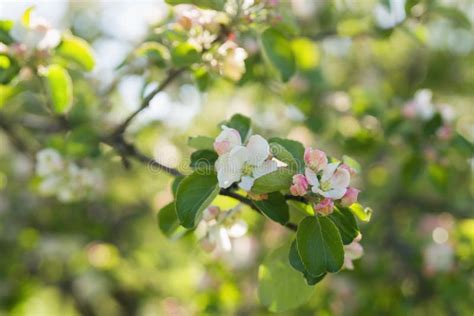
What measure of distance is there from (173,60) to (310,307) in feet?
4.55

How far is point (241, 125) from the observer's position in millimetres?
1271

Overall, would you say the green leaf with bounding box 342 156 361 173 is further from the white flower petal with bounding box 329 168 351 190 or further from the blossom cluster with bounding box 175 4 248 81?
the blossom cluster with bounding box 175 4 248 81

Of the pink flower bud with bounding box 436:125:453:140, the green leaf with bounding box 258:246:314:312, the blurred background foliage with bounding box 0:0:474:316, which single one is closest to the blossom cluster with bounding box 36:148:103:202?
the blurred background foliage with bounding box 0:0:474:316

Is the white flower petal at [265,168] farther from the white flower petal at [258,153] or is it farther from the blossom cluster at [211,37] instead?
the blossom cluster at [211,37]

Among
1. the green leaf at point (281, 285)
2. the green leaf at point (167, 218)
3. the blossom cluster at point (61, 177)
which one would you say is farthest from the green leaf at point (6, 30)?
the green leaf at point (281, 285)

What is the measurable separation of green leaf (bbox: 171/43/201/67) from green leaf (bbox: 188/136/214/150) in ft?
1.00

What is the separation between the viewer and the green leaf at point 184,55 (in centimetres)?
142

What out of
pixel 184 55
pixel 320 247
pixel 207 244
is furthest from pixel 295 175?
pixel 184 55

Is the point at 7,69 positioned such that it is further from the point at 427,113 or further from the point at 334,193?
the point at 427,113

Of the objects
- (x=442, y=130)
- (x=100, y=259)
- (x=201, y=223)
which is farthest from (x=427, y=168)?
(x=100, y=259)

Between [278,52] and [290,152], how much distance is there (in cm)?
45

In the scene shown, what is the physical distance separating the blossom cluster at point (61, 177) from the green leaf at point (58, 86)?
23 centimetres

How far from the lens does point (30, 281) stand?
3031 mm

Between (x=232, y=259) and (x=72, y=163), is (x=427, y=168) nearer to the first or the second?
(x=232, y=259)
